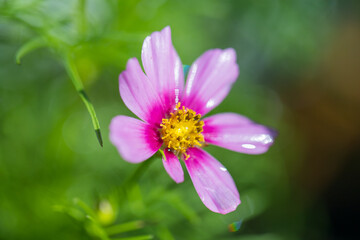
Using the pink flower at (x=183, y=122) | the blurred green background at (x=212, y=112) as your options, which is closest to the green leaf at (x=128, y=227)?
the blurred green background at (x=212, y=112)

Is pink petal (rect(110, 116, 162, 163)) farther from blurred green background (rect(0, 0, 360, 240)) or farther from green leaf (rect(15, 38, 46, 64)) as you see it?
green leaf (rect(15, 38, 46, 64))

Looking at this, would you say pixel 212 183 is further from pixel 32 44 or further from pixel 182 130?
pixel 32 44

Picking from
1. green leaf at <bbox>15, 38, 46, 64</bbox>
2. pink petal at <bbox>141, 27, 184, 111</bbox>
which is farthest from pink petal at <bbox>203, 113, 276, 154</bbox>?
green leaf at <bbox>15, 38, 46, 64</bbox>

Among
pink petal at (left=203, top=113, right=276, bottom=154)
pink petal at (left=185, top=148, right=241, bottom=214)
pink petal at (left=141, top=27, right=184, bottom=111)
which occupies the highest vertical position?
pink petal at (left=141, top=27, right=184, bottom=111)

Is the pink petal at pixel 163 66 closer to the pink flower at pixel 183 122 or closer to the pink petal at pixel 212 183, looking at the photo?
the pink flower at pixel 183 122

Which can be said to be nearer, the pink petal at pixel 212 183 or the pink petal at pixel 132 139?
the pink petal at pixel 132 139

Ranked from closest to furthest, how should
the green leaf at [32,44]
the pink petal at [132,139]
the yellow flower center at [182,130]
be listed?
the pink petal at [132,139], the yellow flower center at [182,130], the green leaf at [32,44]

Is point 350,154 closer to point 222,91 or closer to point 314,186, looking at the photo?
point 314,186
